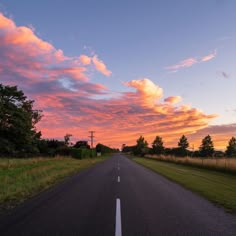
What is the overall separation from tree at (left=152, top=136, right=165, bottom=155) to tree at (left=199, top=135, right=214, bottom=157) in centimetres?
1643

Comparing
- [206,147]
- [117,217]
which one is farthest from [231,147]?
[117,217]

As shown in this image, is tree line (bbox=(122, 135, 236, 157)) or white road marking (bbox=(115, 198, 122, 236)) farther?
tree line (bbox=(122, 135, 236, 157))

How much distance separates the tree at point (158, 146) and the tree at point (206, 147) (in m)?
16.4

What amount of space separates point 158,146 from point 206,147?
1986 centimetres

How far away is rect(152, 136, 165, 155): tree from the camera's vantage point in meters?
113

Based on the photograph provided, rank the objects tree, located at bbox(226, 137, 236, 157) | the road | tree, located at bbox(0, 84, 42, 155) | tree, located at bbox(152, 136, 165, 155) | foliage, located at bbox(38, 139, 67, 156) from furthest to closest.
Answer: tree, located at bbox(152, 136, 165, 155) → tree, located at bbox(226, 137, 236, 157) → foliage, located at bbox(38, 139, 67, 156) → tree, located at bbox(0, 84, 42, 155) → the road

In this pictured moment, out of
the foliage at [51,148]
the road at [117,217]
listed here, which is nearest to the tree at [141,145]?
the foliage at [51,148]

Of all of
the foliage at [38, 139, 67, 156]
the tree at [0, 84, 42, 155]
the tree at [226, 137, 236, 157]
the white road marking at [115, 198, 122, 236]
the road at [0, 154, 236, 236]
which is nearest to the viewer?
the white road marking at [115, 198, 122, 236]

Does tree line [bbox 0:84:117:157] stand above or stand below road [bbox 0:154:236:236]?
above

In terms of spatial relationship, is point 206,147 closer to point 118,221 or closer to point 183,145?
point 183,145

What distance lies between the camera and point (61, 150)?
224ft

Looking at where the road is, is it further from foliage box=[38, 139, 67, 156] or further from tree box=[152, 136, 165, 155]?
tree box=[152, 136, 165, 155]

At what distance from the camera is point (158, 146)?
114 metres

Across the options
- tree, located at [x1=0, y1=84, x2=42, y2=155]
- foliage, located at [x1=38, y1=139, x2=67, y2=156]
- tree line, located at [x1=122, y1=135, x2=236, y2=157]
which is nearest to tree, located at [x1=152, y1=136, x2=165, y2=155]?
tree line, located at [x1=122, y1=135, x2=236, y2=157]
